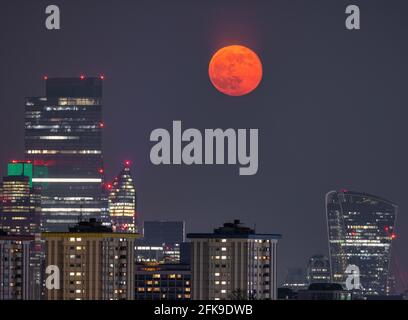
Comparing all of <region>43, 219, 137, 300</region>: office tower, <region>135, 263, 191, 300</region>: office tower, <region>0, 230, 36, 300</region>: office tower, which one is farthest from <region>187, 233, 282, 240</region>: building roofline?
<region>0, 230, 36, 300</region>: office tower

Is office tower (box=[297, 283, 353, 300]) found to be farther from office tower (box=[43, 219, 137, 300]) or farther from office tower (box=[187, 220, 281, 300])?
office tower (box=[43, 219, 137, 300])

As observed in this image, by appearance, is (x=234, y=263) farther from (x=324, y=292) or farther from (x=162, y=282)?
(x=162, y=282)

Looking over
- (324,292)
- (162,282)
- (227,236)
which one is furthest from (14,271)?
(324,292)

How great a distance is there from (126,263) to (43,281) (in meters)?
18.9

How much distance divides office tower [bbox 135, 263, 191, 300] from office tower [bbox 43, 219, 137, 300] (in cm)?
1345

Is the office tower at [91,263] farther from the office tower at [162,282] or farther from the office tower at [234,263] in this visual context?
the office tower at [162,282]

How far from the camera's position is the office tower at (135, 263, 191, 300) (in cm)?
17988

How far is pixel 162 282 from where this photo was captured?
19200 cm

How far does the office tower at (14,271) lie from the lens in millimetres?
164500

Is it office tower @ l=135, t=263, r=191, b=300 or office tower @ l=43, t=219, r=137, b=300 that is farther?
office tower @ l=135, t=263, r=191, b=300

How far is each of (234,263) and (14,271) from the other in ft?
82.4

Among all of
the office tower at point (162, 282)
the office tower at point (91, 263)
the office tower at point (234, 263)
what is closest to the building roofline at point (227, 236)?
the office tower at point (234, 263)

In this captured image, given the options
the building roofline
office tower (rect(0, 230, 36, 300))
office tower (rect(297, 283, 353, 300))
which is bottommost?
office tower (rect(297, 283, 353, 300))
